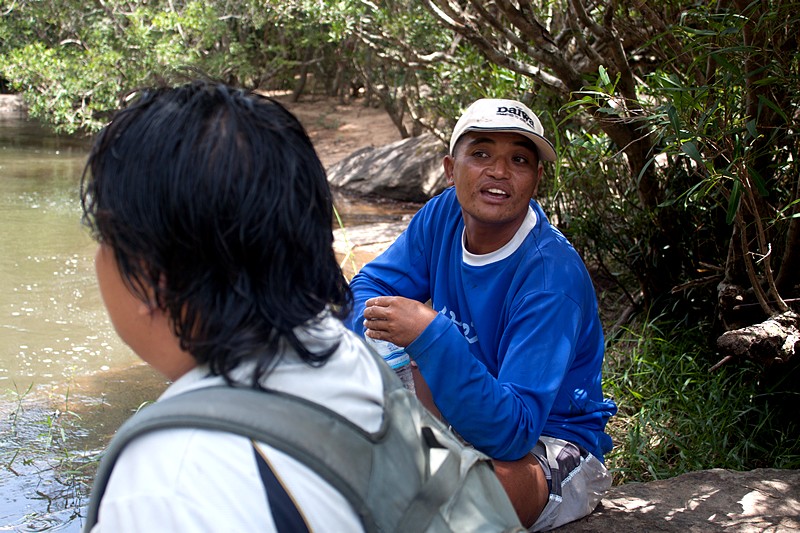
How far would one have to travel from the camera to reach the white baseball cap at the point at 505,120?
259 centimetres

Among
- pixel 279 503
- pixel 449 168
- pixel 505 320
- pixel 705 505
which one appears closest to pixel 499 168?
pixel 449 168

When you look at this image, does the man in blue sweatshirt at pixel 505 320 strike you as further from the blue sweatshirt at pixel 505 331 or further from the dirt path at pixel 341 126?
the dirt path at pixel 341 126

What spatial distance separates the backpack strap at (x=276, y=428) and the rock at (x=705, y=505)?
1.60 meters

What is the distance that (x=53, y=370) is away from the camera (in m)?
5.41

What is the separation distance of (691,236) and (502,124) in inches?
76.9

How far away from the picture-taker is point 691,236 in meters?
4.20

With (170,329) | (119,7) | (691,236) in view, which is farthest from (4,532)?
(119,7)

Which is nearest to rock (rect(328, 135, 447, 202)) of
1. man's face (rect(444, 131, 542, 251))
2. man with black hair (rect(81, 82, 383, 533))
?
man's face (rect(444, 131, 542, 251))

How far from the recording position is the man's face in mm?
2633

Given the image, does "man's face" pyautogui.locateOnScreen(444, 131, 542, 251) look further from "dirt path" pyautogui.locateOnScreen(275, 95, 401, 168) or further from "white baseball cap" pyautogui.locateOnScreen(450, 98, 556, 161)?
"dirt path" pyautogui.locateOnScreen(275, 95, 401, 168)

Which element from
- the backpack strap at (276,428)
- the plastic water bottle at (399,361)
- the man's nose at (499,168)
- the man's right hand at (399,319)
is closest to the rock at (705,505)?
the plastic water bottle at (399,361)

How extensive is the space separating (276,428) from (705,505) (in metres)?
2.10

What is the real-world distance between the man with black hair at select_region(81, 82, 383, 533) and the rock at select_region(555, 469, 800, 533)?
1.64 meters

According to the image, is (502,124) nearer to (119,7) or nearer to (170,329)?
(170,329)
